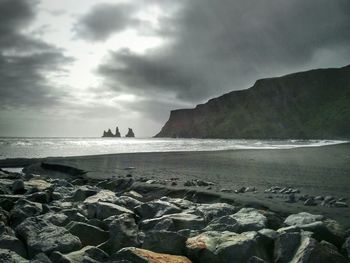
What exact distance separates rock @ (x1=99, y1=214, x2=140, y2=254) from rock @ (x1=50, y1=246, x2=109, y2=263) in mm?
514

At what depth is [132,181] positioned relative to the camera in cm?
1245

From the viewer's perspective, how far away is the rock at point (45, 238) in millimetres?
4848

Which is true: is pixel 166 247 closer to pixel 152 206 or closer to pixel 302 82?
pixel 152 206

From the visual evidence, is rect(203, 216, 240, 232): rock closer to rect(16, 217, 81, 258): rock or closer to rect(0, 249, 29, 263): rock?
rect(16, 217, 81, 258): rock

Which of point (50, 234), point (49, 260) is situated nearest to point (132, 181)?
point (50, 234)

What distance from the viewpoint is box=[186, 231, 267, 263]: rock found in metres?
4.45

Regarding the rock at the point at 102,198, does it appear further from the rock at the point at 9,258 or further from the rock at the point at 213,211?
the rock at the point at 9,258

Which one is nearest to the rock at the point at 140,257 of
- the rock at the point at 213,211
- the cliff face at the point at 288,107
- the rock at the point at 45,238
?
the rock at the point at 45,238

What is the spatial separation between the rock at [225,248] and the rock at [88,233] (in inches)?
66.4

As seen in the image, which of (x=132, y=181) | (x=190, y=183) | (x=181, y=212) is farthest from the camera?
(x=132, y=181)

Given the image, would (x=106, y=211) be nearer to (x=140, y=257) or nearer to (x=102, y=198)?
(x=102, y=198)

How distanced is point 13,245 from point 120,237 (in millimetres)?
1698

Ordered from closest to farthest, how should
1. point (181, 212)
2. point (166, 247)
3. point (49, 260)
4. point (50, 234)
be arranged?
point (49, 260) → point (166, 247) → point (50, 234) → point (181, 212)

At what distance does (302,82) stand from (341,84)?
1886cm
